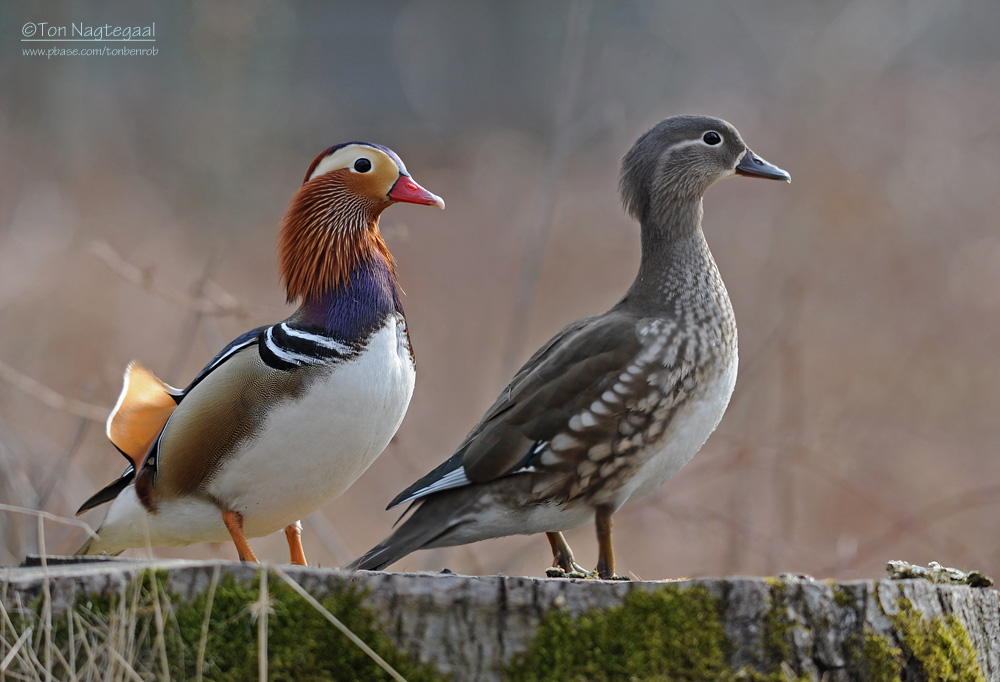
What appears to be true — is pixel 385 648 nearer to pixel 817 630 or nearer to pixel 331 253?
pixel 817 630

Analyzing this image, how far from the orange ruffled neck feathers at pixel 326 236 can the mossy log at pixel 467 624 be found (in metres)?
1.06

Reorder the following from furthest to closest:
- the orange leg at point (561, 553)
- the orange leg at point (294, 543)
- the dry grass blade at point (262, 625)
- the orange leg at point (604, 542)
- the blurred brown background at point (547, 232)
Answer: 1. the blurred brown background at point (547, 232)
2. the orange leg at point (294, 543)
3. the orange leg at point (561, 553)
4. the orange leg at point (604, 542)
5. the dry grass blade at point (262, 625)

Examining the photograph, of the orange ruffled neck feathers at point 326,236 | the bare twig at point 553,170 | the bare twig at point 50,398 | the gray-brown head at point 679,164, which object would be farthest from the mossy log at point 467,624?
the bare twig at point 553,170

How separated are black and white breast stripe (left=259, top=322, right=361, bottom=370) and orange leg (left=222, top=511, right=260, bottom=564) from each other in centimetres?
39

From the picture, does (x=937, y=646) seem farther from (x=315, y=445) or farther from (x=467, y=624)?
(x=315, y=445)

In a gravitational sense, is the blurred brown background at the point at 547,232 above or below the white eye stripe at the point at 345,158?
above

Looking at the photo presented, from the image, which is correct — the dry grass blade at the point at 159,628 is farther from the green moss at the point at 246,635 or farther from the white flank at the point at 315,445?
the white flank at the point at 315,445

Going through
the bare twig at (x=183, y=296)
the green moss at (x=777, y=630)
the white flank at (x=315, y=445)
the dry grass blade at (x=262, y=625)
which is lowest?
the green moss at (x=777, y=630)

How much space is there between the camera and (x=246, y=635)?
1.69 m

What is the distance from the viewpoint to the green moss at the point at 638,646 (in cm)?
169

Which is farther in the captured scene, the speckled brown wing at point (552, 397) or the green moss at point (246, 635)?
the speckled brown wing at point (552, 397)

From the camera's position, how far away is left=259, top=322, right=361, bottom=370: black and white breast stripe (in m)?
2.45

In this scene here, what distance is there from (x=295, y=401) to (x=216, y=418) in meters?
0.21

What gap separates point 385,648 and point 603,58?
6.09m
